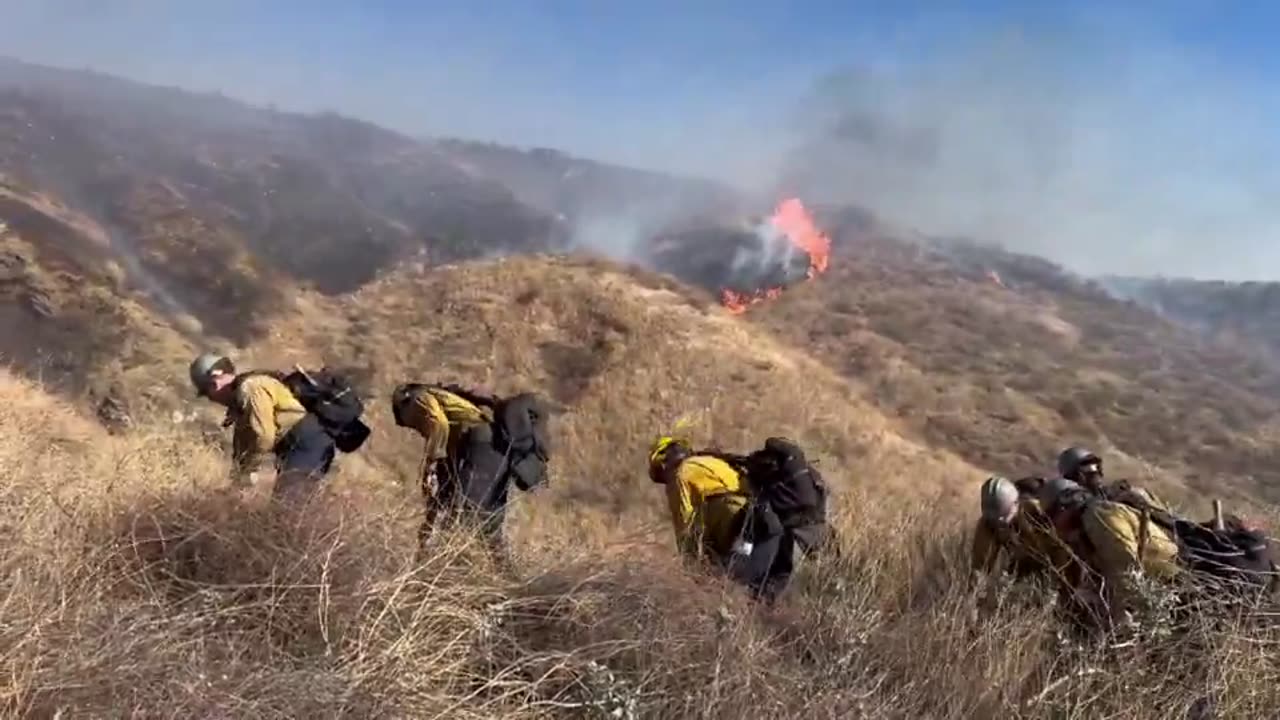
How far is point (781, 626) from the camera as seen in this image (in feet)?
13.1

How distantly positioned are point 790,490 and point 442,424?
1.98 metres

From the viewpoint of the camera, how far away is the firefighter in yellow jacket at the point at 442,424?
17.7 feet

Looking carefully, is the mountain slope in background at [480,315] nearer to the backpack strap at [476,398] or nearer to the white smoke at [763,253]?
the white smoke at [763,253]

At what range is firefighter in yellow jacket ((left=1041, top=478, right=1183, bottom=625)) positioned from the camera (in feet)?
13.8

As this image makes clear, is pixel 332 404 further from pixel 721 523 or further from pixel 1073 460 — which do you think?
pixel 1073 460

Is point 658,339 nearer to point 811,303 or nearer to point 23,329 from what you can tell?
point 23,329

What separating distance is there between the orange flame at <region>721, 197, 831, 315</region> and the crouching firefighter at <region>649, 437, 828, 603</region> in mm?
27671

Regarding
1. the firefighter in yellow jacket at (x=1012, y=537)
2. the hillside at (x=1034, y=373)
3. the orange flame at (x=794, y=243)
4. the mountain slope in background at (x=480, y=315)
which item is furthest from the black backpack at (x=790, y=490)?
the orange flame at (x=794, y=243)

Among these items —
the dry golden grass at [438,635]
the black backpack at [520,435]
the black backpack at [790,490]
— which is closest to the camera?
the dry golden grass at [438,635]

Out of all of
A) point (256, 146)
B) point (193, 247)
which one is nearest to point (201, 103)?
point (256, 146)

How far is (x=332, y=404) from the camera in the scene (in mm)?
5844

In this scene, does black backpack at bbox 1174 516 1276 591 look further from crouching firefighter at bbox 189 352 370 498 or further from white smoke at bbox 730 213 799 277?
white smoke at bbox 730 213 799 277

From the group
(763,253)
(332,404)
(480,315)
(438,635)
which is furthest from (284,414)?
(763,253)

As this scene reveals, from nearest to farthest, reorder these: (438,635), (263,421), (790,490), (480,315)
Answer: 1. (438,635)
2. (790,490)
3. (263,421)
4. (480,315)
